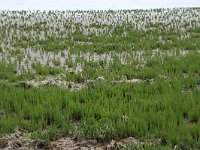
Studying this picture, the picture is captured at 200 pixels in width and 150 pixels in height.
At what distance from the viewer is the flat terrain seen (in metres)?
6.06

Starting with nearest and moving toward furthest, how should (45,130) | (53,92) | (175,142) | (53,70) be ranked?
(175,142) < (45,130) < (53,92) < (53,70)

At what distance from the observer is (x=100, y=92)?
830 centimetres

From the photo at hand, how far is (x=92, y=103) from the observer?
7496 mm

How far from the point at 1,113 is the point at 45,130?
116 cm

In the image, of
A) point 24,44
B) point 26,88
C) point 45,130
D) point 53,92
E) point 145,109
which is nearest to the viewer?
point 45,130

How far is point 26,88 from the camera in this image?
8.89 metres

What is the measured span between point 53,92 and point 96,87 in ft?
3.14

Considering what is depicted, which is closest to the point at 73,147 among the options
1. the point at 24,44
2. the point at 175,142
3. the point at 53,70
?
the point at 175,142

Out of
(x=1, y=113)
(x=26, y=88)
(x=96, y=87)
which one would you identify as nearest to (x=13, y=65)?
(x=26, y=88)

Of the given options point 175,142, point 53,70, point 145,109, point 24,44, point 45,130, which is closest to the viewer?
point 175,142

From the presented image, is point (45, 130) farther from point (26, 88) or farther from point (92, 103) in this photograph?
point (26, 88)

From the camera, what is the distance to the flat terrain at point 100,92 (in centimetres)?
606

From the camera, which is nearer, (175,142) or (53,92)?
(175,142)

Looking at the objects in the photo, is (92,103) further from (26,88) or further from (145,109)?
(26,88)
